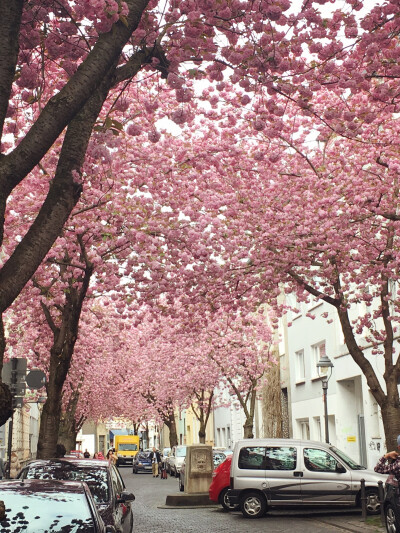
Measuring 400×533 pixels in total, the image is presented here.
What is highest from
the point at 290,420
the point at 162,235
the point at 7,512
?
the point at 162,235

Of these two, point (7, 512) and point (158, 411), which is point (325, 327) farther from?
point (158, 411)

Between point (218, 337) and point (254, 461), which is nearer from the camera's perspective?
point (254, 461)

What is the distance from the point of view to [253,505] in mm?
19328

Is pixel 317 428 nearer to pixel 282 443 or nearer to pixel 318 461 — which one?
pixel 282 443

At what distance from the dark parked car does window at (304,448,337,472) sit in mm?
8265

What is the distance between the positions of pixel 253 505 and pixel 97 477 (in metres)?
9.09

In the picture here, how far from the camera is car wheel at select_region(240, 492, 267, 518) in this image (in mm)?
19197

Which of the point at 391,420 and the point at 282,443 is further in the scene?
the point at 282,443

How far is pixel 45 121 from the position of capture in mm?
7023

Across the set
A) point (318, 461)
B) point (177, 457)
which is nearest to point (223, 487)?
point (318, 461)

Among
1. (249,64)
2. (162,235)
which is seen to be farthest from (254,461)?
(249,64)

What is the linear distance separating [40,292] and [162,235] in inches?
173

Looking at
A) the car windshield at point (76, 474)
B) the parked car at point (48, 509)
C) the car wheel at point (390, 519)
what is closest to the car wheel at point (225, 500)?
the car wheel at point (390, 519)

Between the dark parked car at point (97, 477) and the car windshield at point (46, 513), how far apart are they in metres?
2.91
